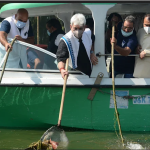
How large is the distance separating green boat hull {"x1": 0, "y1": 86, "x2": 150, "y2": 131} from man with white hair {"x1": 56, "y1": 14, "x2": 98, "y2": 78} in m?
0.40

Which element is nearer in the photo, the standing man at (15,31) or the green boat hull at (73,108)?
the green boat hull at (73,108)

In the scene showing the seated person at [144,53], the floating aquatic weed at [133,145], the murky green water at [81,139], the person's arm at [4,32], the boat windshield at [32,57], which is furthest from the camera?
the boat windshield at [32,57]

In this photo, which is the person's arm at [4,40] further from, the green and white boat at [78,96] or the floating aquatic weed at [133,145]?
the floating aquatic weed at [133,145]

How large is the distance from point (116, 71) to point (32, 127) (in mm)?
1727

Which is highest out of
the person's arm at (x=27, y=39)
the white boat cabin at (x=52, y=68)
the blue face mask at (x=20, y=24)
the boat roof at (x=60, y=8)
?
the boat roof at (x=60, y=8)

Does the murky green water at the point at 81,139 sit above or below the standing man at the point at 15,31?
below

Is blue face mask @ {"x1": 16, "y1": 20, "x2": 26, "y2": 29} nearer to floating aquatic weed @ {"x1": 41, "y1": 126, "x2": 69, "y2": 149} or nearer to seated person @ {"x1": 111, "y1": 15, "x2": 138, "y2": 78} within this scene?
seated person @ {"x1": 111, "y1": 15, "x2": 138, "y2": 78}

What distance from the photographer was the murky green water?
5.72 metres

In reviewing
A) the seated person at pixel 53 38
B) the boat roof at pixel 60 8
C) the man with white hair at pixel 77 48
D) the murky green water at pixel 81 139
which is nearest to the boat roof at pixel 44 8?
the boat roof at pixel 60 8

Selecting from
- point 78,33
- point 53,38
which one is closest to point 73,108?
point 78,33

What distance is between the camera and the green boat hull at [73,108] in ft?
21.0

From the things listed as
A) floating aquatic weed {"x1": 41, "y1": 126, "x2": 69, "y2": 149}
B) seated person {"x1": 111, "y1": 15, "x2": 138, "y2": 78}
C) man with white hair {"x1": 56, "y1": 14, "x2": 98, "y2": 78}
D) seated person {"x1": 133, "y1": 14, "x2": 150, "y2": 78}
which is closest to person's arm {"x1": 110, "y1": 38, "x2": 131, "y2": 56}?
seated person {"x1": 111, "y1": 15, "x2": 138, "y2": 78}

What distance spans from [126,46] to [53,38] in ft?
4.62

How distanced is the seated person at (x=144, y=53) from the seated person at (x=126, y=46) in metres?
0.12
